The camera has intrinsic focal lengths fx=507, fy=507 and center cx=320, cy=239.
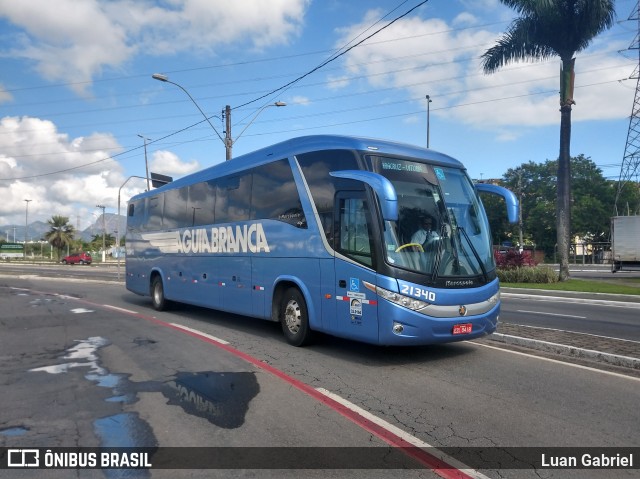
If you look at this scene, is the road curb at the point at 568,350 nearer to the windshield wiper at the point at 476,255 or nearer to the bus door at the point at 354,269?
the windshield wiper at the point at 476,255

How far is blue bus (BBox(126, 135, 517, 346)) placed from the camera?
7.12 m

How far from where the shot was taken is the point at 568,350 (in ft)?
26.8

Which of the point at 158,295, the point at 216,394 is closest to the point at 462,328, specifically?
the point at 216,394

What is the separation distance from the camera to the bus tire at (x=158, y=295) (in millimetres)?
14586

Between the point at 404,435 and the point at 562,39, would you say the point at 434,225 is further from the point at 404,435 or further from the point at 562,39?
the point at 562,39

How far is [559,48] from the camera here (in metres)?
24.5

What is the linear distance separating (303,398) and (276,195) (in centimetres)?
453

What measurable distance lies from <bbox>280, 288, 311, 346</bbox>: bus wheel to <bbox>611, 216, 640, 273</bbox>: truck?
1083 inches

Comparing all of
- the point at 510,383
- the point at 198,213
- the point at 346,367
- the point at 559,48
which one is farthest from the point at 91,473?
the point at 559,48

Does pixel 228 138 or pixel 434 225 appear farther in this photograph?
pixel 228 138

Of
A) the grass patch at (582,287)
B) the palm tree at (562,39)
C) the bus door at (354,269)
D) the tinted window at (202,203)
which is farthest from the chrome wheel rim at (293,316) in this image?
the palm tree at (562,39)

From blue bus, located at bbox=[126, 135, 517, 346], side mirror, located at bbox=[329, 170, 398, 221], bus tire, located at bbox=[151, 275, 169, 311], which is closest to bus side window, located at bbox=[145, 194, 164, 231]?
bus tire, located at bbox=[151, 275, 169, 311]

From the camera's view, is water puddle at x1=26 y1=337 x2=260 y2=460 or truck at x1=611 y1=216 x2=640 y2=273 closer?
water puddle at x1=26 y1=337 x2=260 y2=460

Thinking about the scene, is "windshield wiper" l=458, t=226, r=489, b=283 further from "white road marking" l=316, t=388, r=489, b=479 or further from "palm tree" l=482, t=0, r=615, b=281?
"palm tree" l=482, t=0, r=615, b=281
